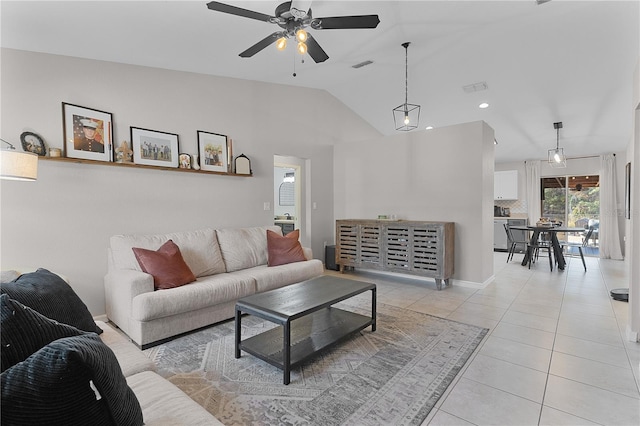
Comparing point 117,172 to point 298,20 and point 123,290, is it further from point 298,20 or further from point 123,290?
point 298,20

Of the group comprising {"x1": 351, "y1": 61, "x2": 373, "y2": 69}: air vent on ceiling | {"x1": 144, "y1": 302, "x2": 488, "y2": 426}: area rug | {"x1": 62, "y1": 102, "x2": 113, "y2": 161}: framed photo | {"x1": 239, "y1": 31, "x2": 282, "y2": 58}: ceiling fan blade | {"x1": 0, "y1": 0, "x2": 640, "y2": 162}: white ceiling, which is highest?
{"x1": 351, "y1": 61, "x2": 373, "y2": 69}: air vent on ceiling

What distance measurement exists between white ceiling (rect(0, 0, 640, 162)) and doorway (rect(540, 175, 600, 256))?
2.07 meters

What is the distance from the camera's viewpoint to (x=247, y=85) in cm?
455

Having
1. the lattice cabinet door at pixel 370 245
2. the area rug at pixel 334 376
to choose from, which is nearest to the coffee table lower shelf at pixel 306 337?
the area rug at pixel 334 376

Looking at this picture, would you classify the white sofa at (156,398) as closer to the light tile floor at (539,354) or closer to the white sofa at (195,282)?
the white sofa at (195,282)

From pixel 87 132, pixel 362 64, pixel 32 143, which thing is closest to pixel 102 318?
pixel 32 143

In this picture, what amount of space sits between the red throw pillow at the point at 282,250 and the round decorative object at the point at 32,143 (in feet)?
8.01

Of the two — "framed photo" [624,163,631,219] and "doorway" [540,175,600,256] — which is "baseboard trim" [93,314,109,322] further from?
"doorway" [540,175,600,256]

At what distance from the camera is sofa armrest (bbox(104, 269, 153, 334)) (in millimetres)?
2684

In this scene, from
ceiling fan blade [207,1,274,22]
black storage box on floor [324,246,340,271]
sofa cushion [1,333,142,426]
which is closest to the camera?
sofa cushion [1,333,142,426]

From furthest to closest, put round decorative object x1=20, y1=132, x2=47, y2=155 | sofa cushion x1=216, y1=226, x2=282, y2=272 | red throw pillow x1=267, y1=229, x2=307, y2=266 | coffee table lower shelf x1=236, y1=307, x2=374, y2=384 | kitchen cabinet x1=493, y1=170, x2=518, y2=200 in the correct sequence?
1. kitchen cabinet x1=493, y1=170, x2=518, y2=200
2. red throw pillow x1=267, y1=229, x2=307, y2=266
3. sofa cushion x1=216, y1=226, x2=282, y2=272
4. round decorative object x1=20, y1=132, x2=47, y2=155
5. coffee table lower shelf x1=236, y1=307, x2=374, y2=384

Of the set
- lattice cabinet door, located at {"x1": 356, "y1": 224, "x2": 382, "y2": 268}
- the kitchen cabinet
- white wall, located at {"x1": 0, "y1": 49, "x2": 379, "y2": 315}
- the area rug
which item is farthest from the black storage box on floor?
the kitchen cabinet

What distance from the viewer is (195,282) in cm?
312

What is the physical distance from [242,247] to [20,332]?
119 inches
